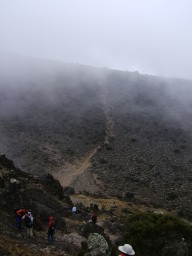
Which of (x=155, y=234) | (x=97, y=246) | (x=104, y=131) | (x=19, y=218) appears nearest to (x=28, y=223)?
(x=19, y=218)

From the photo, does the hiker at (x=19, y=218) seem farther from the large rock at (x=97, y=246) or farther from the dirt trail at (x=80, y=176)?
the dirt trail at (x=80, y=176)

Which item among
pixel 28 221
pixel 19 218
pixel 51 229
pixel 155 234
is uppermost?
pixel 28 221

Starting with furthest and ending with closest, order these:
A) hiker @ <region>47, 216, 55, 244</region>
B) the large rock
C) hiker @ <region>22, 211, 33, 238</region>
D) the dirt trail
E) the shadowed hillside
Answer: the shadowed hillside → the dirt trail → the large rock → hiker @ <region>47, 216, 55, 244</region> → hiker @ <region>22, 211, 33, 238</region>

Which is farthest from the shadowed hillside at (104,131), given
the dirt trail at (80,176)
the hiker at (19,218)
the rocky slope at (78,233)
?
the hiker at (19,218)

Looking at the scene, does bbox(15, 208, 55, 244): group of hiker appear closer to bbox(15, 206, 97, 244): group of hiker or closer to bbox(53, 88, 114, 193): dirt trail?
bbox(15, 206, 97, 244): group of hiker

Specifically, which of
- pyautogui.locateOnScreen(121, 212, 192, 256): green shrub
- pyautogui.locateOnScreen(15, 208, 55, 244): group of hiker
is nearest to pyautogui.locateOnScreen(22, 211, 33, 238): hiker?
pyautogui.locateOnScreen(15, 208, 55, 244): group of hiker

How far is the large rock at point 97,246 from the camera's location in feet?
51.8

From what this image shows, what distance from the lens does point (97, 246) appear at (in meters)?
16.0

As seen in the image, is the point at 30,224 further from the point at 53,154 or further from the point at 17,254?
the point at 53,154

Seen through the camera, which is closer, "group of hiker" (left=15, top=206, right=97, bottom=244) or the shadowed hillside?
"group of hiker" (left=15, top=206, right=97, bottom=244)

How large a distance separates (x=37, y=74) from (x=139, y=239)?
258 feet

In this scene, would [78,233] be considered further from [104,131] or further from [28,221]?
[104,131]

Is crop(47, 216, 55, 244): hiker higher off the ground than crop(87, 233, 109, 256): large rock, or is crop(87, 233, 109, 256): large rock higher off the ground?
crop(47, 216, 55, 244): hiker

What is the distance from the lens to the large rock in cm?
1580
